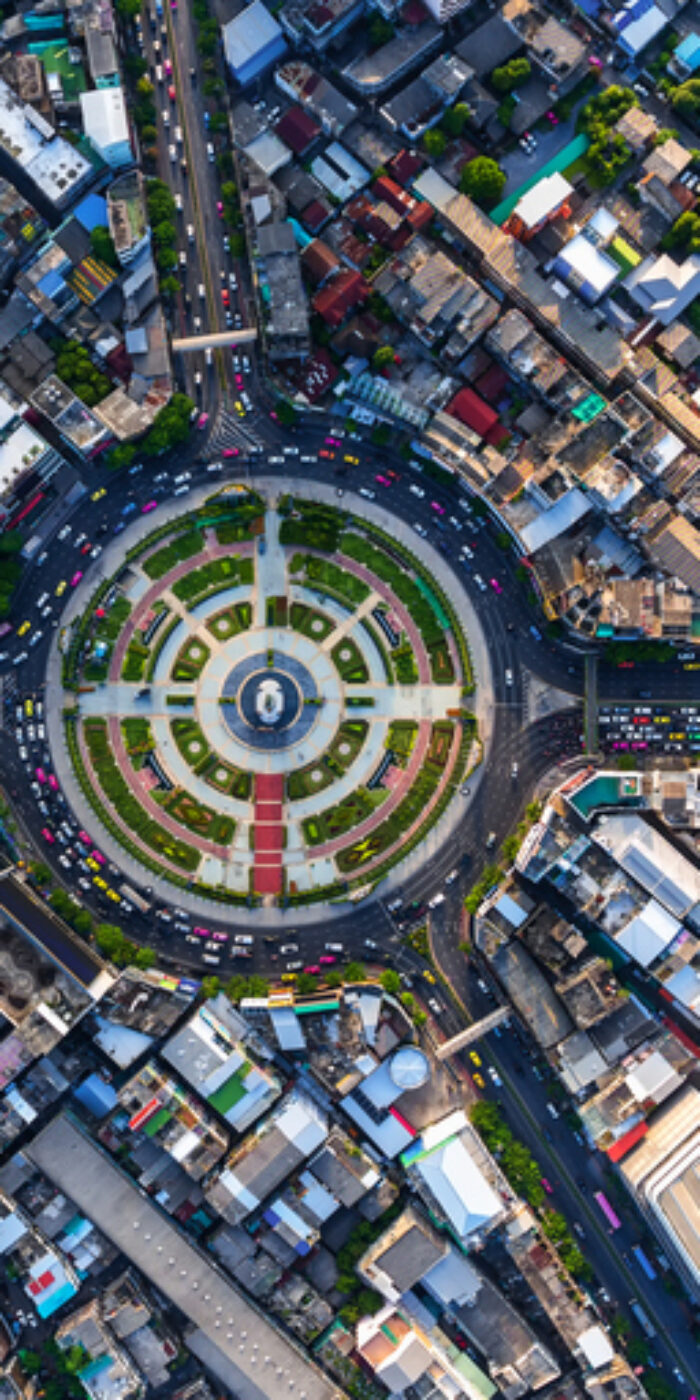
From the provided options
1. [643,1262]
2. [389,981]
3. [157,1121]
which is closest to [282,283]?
[389,981]

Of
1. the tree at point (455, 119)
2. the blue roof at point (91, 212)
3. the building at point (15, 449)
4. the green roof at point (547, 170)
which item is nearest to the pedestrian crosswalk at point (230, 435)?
the building at point (15, 449)

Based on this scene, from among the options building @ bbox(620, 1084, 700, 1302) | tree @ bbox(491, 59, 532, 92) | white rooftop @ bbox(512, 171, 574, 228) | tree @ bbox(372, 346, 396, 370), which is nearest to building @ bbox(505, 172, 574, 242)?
white rooftop @ bbox(512, 171, 574, 228)

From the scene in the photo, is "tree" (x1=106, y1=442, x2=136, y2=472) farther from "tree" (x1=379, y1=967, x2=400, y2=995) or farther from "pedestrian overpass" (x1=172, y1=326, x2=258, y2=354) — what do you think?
"tree" (x1=379, y1=967, x2=400, y2=995)

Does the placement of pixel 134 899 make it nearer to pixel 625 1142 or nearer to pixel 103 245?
pixel 625 1142

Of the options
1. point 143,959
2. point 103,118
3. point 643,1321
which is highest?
point 103,118

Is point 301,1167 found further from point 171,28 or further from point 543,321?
point 171,28

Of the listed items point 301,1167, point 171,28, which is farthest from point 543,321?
point 301,1167
